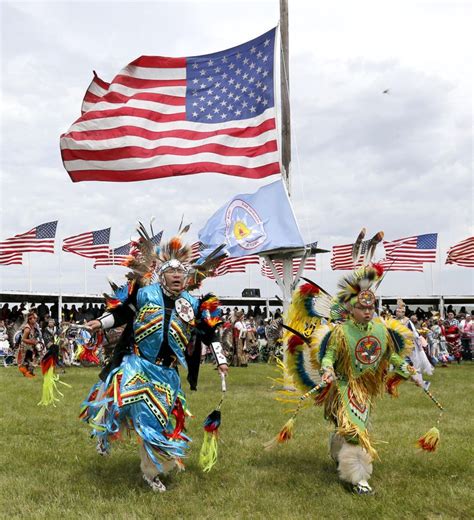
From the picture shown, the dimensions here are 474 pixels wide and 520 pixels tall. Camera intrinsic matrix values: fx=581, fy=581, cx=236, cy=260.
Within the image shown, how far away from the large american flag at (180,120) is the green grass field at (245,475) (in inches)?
140

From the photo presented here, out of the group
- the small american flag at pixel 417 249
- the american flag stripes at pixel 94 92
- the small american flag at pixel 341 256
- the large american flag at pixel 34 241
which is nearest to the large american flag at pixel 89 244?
the large american flag at pixel 34 241

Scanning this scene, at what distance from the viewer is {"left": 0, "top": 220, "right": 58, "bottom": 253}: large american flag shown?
19328 millimetres

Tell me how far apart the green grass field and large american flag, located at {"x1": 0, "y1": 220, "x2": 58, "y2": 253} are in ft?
39.7

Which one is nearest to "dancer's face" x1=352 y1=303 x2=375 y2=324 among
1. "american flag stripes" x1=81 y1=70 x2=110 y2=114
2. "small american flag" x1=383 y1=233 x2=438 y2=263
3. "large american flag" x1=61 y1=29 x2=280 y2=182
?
"large american flag" x1=61 y1=29 x2=280 y2=182

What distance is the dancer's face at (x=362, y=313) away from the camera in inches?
187

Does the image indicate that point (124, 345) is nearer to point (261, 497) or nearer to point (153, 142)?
point (261, 497)

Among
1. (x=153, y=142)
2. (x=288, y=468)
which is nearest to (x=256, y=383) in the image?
(x=153, y=142)

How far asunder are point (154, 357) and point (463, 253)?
688 inches

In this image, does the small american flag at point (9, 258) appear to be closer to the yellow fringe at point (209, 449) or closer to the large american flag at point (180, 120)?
the large american flag at point (180, 120)

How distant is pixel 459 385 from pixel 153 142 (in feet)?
24.9

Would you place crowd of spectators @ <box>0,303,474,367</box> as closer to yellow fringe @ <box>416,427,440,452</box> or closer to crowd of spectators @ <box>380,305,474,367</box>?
crowd of spectators @ <box>380,305,474,367</box>

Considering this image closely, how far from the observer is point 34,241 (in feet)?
63.8

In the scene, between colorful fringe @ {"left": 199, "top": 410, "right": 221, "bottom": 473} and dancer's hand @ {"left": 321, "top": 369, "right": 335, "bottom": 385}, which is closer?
dancer's hand @ {"left": 321, "top": 369, "right": 335, "bottom": 385}

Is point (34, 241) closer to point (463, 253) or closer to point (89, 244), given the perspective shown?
point (89, 244)
